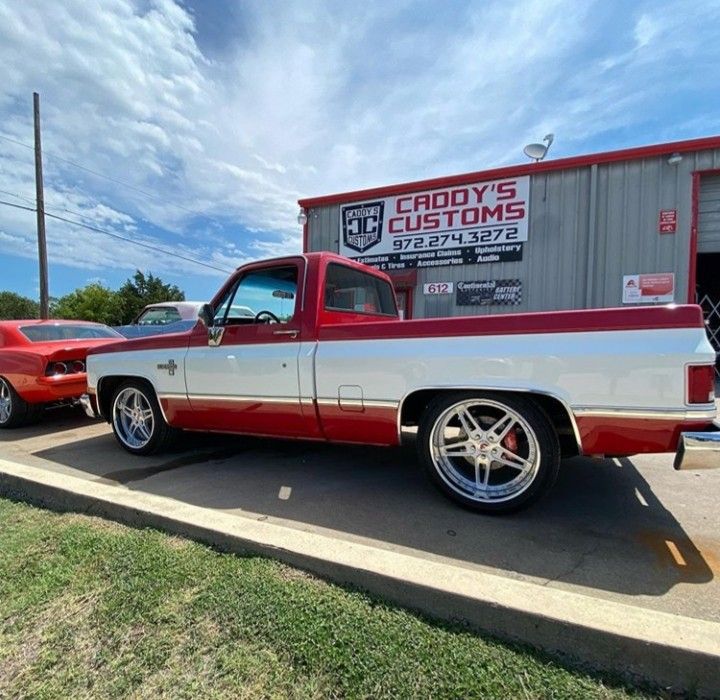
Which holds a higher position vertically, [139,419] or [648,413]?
[648,413]

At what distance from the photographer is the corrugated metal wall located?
384 inches

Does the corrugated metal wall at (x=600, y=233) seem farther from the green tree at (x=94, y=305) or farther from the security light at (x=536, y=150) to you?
the green tree at (x=94, y=305)

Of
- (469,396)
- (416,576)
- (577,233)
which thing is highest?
(577,233)

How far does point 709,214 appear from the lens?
983 cm

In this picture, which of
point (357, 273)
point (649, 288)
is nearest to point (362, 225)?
point (649, 288)

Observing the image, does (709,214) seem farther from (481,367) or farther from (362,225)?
(481,367)

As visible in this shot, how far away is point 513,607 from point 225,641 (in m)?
1.19

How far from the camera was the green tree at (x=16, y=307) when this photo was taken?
73.2 meters

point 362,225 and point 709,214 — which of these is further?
point 362,225

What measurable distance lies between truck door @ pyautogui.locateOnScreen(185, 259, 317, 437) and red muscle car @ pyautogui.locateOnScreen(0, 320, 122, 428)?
2.84 metres

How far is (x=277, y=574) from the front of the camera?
2367mm

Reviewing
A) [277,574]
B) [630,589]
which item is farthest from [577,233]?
[277,574]

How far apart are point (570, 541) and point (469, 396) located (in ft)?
3.38

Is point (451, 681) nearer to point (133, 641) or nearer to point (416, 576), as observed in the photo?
point (416, 576)
